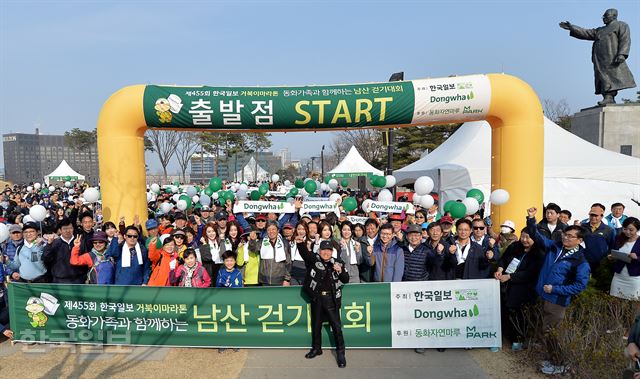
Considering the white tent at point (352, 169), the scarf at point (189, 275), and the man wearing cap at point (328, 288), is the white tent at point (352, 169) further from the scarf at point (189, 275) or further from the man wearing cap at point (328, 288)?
the man wearing cap at point (328, 288)

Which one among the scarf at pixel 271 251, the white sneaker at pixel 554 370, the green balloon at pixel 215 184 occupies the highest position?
the green balloon at pixel 215 184

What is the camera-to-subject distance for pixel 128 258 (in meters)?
5.47

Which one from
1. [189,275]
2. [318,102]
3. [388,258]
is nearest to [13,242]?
[189,275]

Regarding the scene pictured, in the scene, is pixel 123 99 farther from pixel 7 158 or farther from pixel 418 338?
pixel 7 158

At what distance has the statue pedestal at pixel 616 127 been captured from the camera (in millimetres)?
14977

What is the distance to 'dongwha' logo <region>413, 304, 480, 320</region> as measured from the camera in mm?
4898

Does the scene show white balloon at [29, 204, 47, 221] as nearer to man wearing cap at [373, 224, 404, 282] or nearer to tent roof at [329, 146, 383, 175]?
man wearing cap at [373, 224, 404, 282]

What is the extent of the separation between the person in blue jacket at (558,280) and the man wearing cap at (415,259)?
1.33 meters

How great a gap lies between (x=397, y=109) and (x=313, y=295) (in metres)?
5.04

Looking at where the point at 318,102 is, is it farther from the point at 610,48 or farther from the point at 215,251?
the point at 610,48

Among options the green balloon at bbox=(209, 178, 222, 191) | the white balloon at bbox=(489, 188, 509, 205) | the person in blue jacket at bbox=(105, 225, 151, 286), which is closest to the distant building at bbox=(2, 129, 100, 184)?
the green balloon at bbox=(209, 178, 222, 191)

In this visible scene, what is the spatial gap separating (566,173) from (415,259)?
30.7ft

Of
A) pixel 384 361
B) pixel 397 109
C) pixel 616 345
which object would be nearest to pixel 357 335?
pixel 384 361

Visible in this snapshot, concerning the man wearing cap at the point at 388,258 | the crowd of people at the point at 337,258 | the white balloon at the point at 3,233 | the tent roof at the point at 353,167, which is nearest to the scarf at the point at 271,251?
the crowd of people at the point at 337,258
